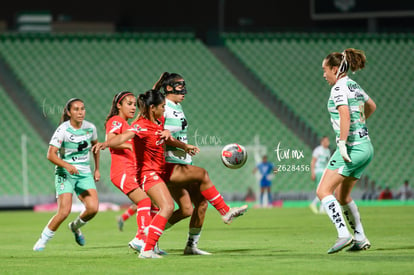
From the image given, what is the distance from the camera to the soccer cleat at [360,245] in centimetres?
924

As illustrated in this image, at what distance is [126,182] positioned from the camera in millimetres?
10375

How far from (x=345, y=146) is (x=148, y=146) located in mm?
2250

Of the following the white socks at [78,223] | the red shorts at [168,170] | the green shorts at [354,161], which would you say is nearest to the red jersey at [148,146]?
the red shorts at [168,170]

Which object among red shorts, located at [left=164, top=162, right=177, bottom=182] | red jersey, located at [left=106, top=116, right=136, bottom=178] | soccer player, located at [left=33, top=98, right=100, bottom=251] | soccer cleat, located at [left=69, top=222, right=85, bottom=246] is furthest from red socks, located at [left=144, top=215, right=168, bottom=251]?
soccer cleat, located at [left=69, top=222, right=85, bottom=246]

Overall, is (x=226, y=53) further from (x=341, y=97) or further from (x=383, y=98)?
(x=341, y=97)

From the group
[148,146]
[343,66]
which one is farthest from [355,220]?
[148,146]

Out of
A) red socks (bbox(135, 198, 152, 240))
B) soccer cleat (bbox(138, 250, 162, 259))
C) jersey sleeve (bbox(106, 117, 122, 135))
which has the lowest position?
soccer cleat (bbox(138, 250, 162, 259))

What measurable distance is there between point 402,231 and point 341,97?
193 inches

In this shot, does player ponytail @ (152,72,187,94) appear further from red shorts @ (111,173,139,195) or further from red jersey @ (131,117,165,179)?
red shorts @ (111,173,139,195)

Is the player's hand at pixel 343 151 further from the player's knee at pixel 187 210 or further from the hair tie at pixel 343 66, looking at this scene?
the player's knee at pixel 187 210

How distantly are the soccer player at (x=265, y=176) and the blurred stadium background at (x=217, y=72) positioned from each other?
738 millimetres

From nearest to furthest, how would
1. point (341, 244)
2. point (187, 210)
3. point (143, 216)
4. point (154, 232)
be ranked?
1. point (154, 232)
2. point (341, 244)
3. point (187, 210)
4. point (143, 216)

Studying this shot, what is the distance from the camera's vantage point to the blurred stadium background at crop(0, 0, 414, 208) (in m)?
26.1

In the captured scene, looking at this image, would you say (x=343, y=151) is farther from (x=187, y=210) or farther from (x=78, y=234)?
(x=78, y=234)
